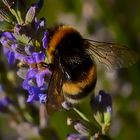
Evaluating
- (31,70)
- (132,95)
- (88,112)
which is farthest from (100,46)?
(132,95)

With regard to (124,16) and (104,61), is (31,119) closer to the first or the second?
(104,61)

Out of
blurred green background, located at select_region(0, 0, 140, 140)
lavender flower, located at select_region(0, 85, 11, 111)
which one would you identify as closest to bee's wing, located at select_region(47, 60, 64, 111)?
lavender flower, located at select_region(0, 85, 11, 111)

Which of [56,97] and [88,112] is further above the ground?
[56,97]

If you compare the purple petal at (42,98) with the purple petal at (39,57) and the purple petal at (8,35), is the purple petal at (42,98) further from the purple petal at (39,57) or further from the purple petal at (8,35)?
the purple petal at (8,35)

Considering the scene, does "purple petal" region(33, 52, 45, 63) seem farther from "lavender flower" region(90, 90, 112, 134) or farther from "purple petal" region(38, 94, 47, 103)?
"lavender flower" region(90, 90, 112, 134)

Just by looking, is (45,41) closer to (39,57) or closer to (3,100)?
(39,57)

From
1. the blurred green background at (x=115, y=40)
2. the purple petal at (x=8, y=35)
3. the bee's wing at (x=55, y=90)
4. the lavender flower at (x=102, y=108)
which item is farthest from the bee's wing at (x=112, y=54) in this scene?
the blurred green background at (x=115, y=40)

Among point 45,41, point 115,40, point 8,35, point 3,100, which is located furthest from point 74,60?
point 115,40
